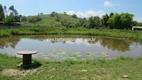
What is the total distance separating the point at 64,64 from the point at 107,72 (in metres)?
2.38

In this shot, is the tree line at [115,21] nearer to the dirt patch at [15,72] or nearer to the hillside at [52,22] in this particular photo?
the hillside at [52,22]

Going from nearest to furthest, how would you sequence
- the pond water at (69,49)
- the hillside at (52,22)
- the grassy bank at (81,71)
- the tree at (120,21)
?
the grassy bank at (81,71) → the pond water at (69,49) → the tree at (120,21) → the hillside at (52,22)

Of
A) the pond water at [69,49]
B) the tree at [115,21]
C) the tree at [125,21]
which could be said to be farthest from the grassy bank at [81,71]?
the tree at [115,21]

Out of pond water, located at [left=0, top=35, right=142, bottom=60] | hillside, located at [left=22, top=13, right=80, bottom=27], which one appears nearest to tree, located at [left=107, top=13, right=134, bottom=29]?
hillside, located at [left=22, top=13, right=80, bottom=27]

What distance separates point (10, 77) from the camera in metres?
7.78

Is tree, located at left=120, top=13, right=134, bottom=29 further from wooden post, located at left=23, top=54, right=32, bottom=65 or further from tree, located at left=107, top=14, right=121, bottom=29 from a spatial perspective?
wooden post, located at left=23, top=54, right=32, bottom=65

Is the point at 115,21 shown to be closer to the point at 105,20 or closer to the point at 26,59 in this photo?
the point at 105,20

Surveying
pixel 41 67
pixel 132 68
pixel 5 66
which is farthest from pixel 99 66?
pixel 5 66

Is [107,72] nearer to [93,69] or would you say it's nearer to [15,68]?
[93,69]

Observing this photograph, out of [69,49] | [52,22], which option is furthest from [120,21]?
[52,22]

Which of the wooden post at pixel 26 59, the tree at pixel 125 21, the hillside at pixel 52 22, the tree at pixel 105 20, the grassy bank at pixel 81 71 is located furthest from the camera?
the hillside at pixel 52 22

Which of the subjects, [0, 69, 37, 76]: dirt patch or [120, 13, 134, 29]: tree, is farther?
[120, 13, 134, 29]: tree

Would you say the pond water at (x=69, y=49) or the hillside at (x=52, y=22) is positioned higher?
the hillside at (x=52, y=22)

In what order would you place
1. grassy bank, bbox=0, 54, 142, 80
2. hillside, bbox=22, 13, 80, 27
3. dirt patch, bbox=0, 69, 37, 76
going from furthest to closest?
hillside, bbox=22, 13, 80, 27
dirt patch, bbox=0, 69, 37, 76
grassy bank, bbox=0, 54, 142, 80
